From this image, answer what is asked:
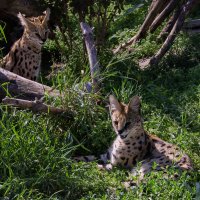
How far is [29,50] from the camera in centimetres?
905

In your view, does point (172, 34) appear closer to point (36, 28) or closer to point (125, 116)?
point (36, 28)

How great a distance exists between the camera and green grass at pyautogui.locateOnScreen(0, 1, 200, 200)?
6.03m

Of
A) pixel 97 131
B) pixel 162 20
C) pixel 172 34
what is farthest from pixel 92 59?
pixel 162 20

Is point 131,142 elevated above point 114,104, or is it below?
below


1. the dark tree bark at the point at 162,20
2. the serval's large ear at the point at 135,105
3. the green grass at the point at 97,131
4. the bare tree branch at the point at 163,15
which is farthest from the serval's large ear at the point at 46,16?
the serval's large ear at the point at 135,105

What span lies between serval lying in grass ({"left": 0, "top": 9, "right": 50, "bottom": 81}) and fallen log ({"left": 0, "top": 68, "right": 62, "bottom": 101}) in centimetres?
128

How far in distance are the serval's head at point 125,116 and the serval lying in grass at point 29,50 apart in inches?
85.1

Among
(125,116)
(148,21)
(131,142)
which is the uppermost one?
(148,21)

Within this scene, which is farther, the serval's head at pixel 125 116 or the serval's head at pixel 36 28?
the serval's head at pixel 36 28

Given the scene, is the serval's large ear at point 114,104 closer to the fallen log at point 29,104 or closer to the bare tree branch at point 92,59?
the bare tree branch at point 92,59

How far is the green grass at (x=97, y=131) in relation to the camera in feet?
19.8

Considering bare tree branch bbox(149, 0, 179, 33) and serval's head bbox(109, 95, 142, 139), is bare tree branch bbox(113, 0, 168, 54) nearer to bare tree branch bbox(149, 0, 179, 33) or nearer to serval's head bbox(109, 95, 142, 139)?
bare tree branch bbox(149, 0, 179, 33)

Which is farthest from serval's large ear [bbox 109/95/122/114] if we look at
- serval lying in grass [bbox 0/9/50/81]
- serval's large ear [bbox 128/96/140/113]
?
serval lying in grass [bbox 0/9/50/81]

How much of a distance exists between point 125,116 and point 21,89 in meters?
1.35
